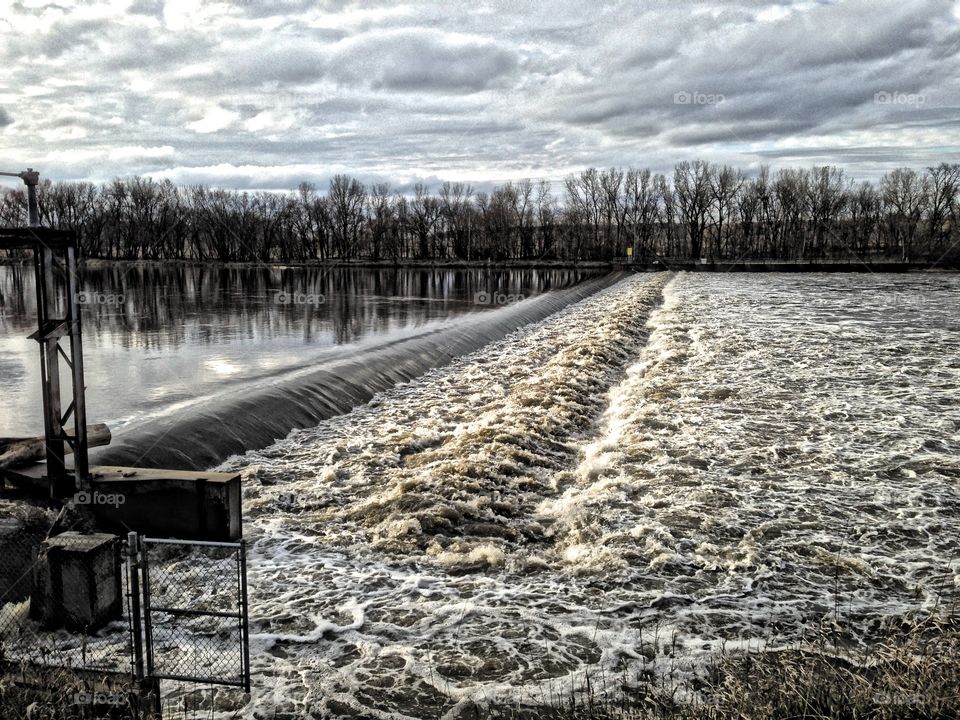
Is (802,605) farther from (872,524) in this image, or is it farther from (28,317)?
(28,317)

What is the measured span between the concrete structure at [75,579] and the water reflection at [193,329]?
7906mm

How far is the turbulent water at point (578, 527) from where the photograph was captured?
688 cm

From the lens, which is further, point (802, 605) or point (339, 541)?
point (339, 541)

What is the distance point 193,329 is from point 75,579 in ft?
75.1

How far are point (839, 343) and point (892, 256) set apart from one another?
3042 inches

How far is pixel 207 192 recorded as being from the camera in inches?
4899

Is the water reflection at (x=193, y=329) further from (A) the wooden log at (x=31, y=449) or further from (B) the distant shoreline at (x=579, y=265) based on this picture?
(B) the distant shoreline at (x=579, y=265)

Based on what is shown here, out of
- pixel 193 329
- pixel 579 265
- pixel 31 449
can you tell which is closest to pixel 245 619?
pixel 31 449

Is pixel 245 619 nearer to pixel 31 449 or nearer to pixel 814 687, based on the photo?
pixel 814 687

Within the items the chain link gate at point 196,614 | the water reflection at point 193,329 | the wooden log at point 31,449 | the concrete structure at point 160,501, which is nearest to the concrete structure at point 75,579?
the chain link gate at point 196,614

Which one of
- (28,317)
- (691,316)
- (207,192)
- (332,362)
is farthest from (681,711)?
(207,192)

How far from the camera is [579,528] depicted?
9.88 meters

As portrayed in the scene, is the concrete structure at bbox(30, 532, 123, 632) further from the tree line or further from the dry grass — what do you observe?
the tree line

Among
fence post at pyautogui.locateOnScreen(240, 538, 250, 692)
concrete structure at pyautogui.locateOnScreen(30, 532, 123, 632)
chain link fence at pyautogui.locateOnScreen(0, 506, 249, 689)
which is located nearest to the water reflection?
chain link fence at pyautogui.locateOnScreen(0, 506, 249, 689)
